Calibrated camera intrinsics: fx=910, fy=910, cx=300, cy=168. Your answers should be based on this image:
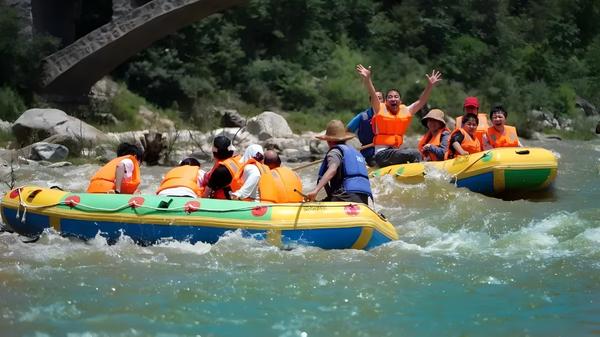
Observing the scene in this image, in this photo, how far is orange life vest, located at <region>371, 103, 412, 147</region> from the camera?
34.4 ft

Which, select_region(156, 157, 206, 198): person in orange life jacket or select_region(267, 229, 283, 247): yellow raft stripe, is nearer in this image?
select_region(267, 229, 283, 247): yellow raft stripe

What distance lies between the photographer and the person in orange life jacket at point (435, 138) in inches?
412

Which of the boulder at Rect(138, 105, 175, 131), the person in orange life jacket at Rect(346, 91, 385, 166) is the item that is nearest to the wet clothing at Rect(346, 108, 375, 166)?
the person in orange life jacket at Rect(346, 91, 385, 166)

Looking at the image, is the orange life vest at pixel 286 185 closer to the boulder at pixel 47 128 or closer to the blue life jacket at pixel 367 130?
the blue life jacket at pixel 367 130

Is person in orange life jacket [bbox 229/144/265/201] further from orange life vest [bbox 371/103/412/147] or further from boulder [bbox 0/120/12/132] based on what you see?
boulder [bbox 0/120/12/132]

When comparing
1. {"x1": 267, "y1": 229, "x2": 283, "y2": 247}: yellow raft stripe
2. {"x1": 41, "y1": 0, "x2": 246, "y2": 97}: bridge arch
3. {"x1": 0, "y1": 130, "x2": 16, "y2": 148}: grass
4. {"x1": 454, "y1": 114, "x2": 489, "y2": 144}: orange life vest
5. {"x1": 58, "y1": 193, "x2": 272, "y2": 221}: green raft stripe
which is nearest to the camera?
{"x1": 267, "y1": 229, "x2": 283, "y2": 247}: yellow raft stripe

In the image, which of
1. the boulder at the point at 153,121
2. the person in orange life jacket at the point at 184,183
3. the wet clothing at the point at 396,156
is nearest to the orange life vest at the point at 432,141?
→ the wet clothing at the point at 396,156

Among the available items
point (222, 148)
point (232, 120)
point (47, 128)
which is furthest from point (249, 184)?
point (232, 120)

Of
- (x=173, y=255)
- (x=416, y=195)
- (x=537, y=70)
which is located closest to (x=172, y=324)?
(x=173, y=255)

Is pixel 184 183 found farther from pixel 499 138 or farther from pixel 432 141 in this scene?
pixel 499 138

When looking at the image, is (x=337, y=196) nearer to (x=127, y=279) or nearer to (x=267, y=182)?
(x=267, y=182)

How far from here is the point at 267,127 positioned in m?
18.0

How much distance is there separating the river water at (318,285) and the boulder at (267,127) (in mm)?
9729

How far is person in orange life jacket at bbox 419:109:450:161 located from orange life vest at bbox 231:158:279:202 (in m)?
3.50
